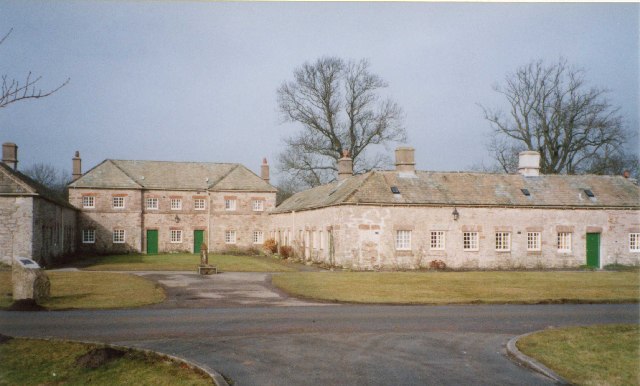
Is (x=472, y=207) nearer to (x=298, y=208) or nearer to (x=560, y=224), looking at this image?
(x=560, y=224)

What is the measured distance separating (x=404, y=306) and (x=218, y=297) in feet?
20.7

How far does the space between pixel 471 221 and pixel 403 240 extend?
4.42 meters

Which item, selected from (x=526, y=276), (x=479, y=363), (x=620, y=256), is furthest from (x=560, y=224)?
(x=479, y=363)

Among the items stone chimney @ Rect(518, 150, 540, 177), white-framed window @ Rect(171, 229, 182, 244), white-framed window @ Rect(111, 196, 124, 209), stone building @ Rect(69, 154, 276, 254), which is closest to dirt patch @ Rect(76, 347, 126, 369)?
stone chimney @ Rect(518, 150, 540, 177)

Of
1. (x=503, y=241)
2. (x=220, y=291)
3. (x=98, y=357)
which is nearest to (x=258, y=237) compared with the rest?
(x=503, y=241)

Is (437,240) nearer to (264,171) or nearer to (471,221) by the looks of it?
(471,221)

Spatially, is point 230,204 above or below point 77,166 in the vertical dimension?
below

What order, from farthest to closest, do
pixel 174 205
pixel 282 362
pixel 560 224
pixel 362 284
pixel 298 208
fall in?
pixel 174 205 < pixel 298 208 < pixel 560 224 < pixel 362 284 < pixel 282 362

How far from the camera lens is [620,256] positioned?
34062mm

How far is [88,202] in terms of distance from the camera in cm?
4462

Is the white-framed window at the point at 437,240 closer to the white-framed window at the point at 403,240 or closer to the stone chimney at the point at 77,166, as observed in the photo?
the white-framed window at the point at 403,240

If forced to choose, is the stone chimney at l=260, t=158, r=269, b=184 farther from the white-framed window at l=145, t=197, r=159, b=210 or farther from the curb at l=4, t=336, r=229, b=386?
the curb at l=4, t=336, r=229, b=386

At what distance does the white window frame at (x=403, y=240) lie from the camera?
31453mm

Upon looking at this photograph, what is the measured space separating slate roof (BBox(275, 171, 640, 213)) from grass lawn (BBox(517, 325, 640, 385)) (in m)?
18.9
